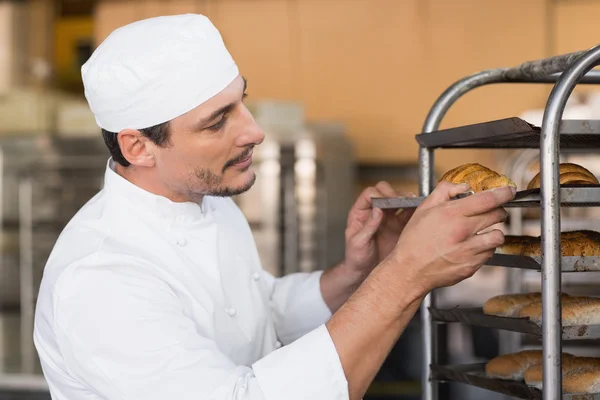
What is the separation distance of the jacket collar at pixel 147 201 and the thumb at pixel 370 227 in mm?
300

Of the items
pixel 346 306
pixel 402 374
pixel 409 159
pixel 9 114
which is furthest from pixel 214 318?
pixel 409 159

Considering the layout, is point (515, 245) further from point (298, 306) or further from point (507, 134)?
point (298, 306)

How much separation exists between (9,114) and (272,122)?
1581 mm

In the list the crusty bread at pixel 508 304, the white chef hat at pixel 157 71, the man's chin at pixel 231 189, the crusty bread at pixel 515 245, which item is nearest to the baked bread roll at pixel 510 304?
the crusty bread at pixel 508 304

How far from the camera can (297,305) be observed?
1646 millimetres

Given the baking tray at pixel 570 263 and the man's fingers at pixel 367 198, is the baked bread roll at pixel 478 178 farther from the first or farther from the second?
the man's fingers at pixel 367 198

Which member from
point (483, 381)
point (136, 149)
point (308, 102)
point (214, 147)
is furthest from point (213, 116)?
point (308, 102)

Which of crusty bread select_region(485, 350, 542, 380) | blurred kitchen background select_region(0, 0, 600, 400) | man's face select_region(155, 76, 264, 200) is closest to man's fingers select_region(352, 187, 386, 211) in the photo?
man's face select_region(155, 76, 264, 200)

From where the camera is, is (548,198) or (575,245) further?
(575,245)

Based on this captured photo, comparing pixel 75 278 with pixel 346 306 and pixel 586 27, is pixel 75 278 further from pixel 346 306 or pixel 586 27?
pixel 586 27

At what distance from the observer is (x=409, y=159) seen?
18.3ft

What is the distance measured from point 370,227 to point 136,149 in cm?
42

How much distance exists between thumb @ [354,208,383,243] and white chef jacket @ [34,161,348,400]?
0.22 metres

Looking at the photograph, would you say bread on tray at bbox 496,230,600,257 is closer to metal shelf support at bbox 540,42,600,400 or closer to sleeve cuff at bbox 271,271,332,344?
metal shelf support at bbox 540,42,600,400
